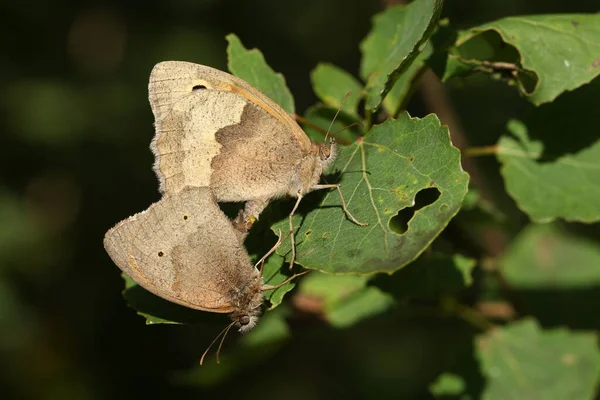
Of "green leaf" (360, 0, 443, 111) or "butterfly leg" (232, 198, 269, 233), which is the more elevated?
"green leaf" (360, 0, 443, 111)

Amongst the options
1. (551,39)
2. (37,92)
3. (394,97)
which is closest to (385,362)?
(394,97)

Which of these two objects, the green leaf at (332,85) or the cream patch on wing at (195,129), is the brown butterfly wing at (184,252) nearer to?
the cream patch on wing at (195,129)

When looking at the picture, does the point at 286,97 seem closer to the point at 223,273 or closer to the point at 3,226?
the point at 223,273

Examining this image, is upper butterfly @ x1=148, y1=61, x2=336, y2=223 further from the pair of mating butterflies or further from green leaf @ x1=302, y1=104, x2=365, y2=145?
green leaf @ x1=302, y1=104, x2=365, y2=145

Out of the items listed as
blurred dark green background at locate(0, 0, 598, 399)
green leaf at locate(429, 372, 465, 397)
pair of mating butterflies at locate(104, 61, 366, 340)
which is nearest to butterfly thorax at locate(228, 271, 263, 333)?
pair of mating butterflies at locate(104, 61, 366, 340)

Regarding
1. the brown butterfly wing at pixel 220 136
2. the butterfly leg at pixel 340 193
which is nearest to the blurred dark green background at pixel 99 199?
the brown butterfly wing at pixel 220 136
